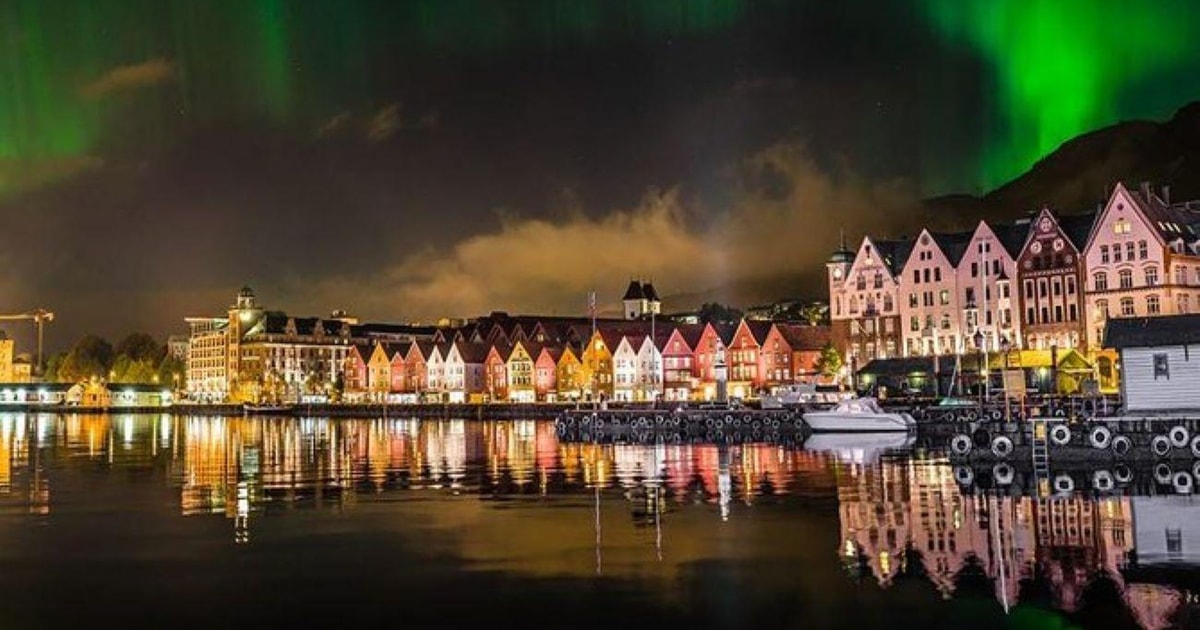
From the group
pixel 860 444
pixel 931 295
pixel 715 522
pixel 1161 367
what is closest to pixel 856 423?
pixel 860 444

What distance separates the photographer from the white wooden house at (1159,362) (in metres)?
55.7

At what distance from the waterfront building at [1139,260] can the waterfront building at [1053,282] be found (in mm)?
1768

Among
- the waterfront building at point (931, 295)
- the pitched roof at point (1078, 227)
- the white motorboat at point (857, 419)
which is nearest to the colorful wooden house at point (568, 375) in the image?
the waterfront building at point (931, 295)

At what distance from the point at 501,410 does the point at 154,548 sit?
141149mm

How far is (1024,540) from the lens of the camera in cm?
3188

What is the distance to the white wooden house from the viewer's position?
5566 centimetres

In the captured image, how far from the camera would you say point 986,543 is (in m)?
31.5

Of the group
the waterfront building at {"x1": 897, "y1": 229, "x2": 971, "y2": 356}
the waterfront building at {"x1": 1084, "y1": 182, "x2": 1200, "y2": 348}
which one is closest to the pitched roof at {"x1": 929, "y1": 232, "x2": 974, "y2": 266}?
the waterfront building at {"x1": 897, "y1": 229, "x2": 971, "y2": 356}

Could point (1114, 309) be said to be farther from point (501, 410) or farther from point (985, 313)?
point (501, 410)

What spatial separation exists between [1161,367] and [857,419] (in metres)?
36.5

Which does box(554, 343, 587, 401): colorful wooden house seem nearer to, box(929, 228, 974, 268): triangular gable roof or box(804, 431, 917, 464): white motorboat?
box(929, 228, 974, 268): triangular gable roof

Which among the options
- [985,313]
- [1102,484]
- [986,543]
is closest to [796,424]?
[985,313]

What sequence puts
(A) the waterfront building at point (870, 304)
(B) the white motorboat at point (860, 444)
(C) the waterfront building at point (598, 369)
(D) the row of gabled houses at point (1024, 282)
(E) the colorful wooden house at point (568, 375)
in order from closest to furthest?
(B) the white motorboat at point (860, 444) → (D) the row of gabled houses at point (1024, 282) → (A) the waterfront building at point (870, 304) → (C) the waterfront building at point (598, 369) → (E) the colorful wooden house at point (568, 375)

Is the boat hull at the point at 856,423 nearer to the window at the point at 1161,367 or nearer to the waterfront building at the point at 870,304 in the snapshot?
the window at the point at 1161,367
